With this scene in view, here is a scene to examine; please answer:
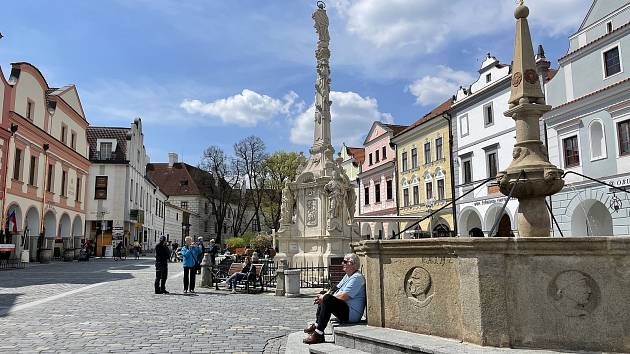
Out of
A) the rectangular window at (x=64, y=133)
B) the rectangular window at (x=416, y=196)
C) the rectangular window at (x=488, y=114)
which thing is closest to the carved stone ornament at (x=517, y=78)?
the rectangular window at (x=488, y=114)

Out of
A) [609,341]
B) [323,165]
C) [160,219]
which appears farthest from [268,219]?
[609,341]

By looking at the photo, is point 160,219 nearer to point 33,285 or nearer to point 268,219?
point 268,219

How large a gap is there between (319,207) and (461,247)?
Answer: 1360 centimetres

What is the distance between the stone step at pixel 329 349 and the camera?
18.7ft

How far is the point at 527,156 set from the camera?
614 centimetres

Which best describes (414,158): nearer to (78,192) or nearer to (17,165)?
(17,165)

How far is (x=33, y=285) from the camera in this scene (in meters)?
16.2

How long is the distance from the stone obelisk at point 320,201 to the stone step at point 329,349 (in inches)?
421

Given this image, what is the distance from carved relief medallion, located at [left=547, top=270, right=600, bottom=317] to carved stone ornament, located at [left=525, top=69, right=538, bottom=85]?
2.82 m

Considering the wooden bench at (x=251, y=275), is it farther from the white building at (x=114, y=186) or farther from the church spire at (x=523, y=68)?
the white building at (x=114, y=186)

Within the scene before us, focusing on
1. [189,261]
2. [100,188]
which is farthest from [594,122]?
[100,188]

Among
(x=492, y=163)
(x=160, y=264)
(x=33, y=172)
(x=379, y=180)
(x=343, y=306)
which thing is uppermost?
(x=379, y=180)

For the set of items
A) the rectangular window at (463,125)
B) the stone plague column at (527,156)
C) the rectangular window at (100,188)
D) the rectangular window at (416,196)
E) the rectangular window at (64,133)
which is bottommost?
the stone plague column at (527,156)

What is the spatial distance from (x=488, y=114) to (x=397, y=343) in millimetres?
25389
